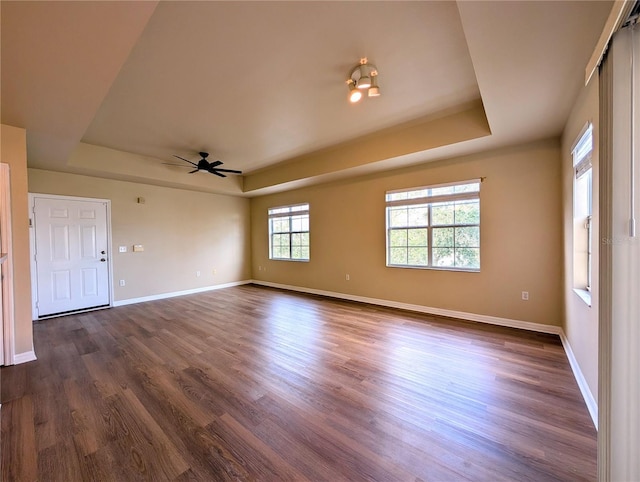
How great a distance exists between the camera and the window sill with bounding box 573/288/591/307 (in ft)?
6.96

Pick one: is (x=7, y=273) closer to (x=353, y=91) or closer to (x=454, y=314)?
(x=353, y=91)

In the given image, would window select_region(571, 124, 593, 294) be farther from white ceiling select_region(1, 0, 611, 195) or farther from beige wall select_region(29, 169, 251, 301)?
beige wall select_region(29, 169, 251, 301)

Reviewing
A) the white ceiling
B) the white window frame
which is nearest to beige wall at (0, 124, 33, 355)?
the white ceiling

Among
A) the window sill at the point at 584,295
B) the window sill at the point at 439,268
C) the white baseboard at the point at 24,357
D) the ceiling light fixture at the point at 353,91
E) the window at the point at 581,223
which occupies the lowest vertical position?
the white baseboard at the point at 24,357

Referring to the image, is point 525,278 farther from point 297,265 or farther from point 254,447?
point 297,265

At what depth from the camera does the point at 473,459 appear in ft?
4.97

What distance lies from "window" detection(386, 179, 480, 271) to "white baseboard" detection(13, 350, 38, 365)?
491cm

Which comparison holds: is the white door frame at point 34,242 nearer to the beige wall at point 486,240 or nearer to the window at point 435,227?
the beige wall at point 486,240

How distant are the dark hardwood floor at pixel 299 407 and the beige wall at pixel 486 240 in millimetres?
580

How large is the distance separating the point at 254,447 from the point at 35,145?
4.41m

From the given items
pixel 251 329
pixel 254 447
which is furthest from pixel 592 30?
pixel 251 329

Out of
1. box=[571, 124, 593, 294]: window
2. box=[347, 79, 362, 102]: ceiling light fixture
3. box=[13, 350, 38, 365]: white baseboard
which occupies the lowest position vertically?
box=[13, 350, 38, 365]: white baseboard

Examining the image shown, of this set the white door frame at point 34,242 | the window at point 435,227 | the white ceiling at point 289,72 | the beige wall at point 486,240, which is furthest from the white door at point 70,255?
the window at point 435,227

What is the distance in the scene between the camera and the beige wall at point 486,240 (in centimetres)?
338
